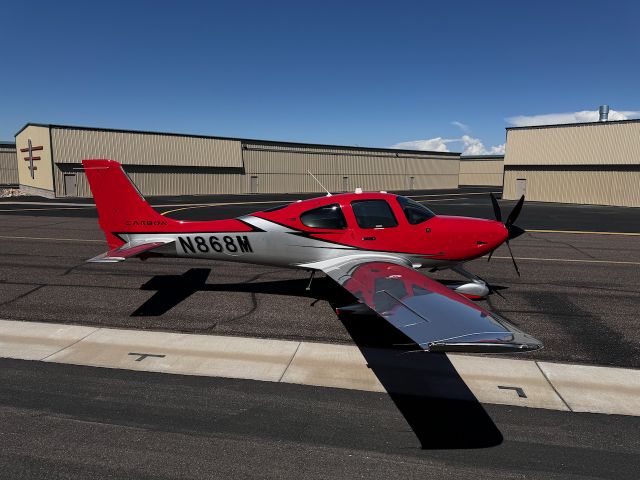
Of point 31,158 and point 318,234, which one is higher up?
point 31,158

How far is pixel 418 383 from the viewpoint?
5.98 meters

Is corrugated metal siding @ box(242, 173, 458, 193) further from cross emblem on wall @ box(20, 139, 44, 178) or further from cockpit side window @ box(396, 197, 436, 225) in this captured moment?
cockpit side window @ box(396, 197, 436, 225)

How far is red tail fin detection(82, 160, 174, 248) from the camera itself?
31.2 ft

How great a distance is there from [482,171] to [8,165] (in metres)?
96.8

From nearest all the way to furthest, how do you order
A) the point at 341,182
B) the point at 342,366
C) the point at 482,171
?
the point at 342,366
the point at 341,182
the point at 482,171

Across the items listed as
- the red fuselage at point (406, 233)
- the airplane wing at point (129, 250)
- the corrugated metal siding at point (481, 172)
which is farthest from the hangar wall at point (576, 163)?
the corrugated metal siding at point (481, 172)

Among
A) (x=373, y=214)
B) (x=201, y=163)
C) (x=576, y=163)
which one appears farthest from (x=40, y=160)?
(x=576, y=163)

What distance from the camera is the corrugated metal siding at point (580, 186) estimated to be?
130ft

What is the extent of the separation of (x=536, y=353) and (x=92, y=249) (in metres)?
15.4

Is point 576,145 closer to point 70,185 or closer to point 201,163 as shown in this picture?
point 201,163

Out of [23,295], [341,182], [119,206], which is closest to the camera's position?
[119,206]

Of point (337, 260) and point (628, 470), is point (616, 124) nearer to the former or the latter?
point (337, 260)

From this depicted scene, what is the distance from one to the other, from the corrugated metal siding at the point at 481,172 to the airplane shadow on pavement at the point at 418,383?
98.9m

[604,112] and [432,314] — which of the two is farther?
[604,112]
